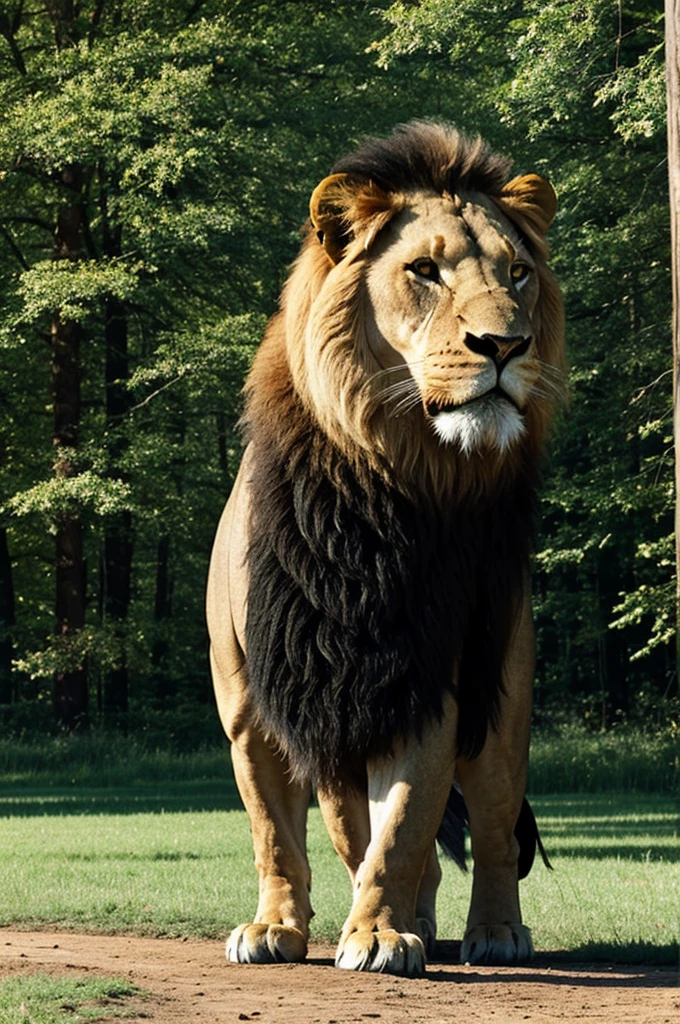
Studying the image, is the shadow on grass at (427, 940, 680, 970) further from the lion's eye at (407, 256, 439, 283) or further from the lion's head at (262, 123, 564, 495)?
the lion's eye at (407, 256, 439, 283)

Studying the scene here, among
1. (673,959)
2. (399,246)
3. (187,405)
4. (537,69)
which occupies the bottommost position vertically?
(673,959)

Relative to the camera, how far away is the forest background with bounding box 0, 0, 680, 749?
952 inches

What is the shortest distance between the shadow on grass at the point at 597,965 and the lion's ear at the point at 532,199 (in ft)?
8.96

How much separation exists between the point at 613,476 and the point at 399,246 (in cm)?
2045

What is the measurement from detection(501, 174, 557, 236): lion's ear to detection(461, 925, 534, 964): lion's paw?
2661 mm

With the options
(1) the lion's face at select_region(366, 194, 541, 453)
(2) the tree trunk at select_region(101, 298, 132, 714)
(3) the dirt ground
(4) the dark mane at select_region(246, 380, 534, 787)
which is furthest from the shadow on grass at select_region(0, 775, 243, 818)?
(1) the lion's face at select_region(366, 194, 541, 453)

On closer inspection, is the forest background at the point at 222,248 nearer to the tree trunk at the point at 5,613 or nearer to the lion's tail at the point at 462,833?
the tree trunk at the point at 5,613

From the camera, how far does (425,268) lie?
6031 millimetres

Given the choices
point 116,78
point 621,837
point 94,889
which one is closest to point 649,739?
point 621,837

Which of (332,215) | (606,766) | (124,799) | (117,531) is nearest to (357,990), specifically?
(332,215)

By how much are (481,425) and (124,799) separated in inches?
632

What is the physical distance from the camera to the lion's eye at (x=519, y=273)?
241 inches

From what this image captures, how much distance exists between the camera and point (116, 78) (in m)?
27.5

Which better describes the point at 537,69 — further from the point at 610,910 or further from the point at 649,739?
the point at 610,910
